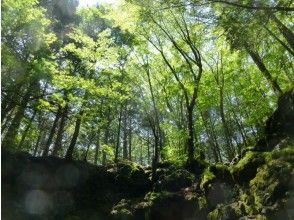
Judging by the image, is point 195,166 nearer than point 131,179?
Yes

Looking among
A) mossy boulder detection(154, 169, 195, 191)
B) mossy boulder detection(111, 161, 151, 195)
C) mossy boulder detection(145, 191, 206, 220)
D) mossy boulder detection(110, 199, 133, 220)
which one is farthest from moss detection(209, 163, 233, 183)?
mossy boulder detection(111, 161, 151, 195)

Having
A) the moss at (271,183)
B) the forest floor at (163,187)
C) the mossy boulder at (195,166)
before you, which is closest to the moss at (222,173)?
the forest floor at (163,187)

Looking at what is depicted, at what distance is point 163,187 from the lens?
15969mm

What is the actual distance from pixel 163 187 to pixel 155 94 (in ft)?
31.3

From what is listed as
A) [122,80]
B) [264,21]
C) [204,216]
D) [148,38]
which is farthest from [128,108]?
[264,21]

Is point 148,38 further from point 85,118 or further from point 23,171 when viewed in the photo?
point 23,171

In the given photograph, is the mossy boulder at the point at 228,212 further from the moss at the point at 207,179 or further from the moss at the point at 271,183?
the moss at the point at 207,179

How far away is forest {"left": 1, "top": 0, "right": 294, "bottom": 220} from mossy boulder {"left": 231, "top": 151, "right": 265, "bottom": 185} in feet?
0.15

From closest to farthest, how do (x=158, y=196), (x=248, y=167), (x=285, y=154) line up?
1. (x=285, y=154)
2. (x=248, y=167)
3. (x=158, y=196)

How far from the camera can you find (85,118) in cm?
1691

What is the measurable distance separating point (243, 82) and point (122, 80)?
26.7 feet

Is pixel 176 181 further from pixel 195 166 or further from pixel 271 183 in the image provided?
pixel 271 183

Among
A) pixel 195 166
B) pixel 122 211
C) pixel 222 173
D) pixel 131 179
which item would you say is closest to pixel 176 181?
pixel 195 166

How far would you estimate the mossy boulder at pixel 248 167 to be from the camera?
40.8 feet
